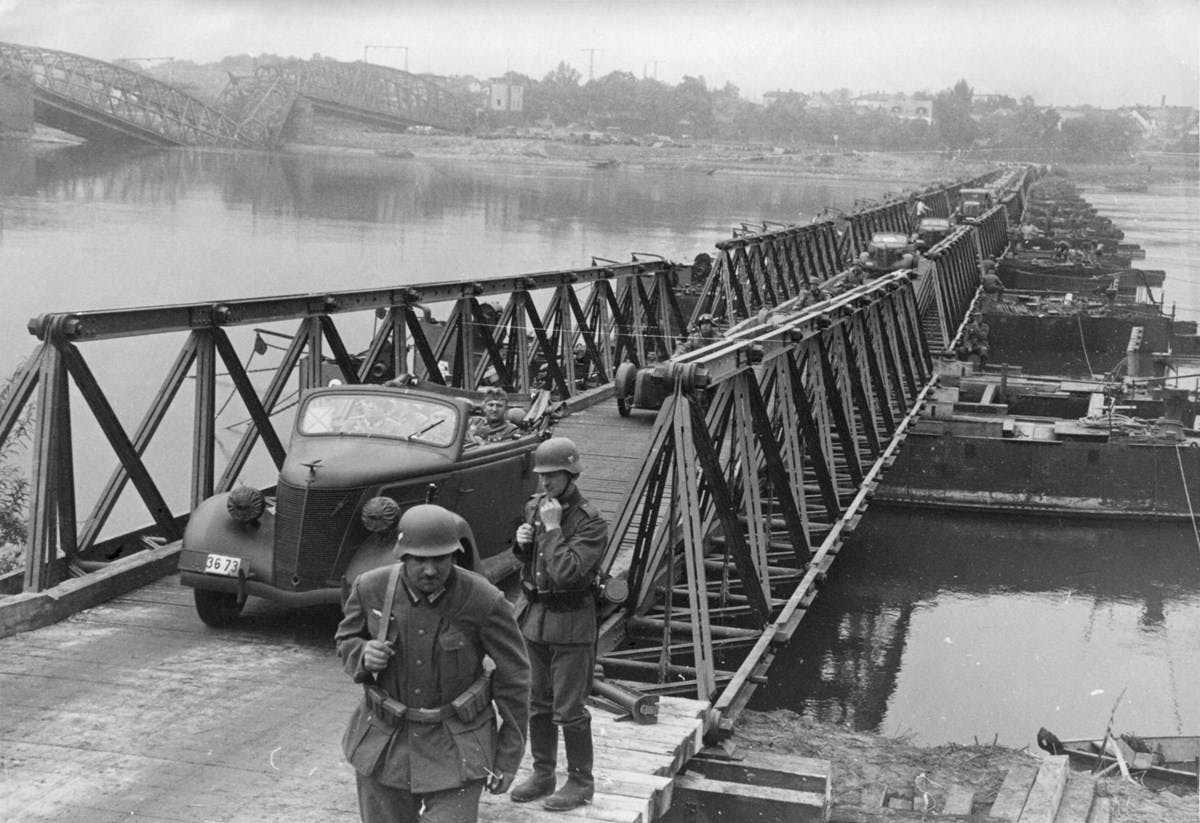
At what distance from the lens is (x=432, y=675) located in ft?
22.1

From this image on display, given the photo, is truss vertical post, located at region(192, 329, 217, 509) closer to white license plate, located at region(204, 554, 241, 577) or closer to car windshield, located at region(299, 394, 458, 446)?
car windshield, located at region(299, 394, 458, 446)

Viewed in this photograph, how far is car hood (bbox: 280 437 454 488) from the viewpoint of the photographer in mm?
11805

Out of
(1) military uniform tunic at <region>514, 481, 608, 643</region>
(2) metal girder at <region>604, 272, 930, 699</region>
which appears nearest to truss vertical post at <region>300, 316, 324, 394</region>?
(2) metal girder at <region>604, 272, 930, 699</region>

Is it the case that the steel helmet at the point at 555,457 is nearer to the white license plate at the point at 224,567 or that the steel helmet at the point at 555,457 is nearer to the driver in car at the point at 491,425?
the white license plate at the point at 224,567

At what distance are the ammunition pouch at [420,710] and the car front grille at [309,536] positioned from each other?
4946 millimetres

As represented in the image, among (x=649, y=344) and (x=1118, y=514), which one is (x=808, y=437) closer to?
(x=649, y=344)

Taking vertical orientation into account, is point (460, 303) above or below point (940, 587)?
above

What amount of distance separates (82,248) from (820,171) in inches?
5301

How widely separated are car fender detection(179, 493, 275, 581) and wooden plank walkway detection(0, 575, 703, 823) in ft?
1.88

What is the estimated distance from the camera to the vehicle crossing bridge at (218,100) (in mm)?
99812

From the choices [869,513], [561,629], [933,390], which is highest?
[561,629]

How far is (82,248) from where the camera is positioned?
2019 inches

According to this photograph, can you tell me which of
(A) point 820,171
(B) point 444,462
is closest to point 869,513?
(B) point 444,462

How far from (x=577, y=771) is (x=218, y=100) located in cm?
13415
